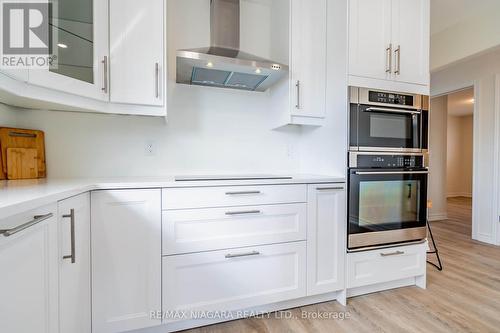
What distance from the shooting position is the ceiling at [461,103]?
4938 mm

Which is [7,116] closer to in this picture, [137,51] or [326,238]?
[137,51]

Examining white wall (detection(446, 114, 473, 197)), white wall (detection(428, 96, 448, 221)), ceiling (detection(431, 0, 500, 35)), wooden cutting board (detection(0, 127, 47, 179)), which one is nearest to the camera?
wooden cutting board (detection(0, 127, 47, 179))

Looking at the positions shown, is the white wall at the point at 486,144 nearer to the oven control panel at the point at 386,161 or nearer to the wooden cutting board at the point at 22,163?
the oven control panel at the point at 386,161

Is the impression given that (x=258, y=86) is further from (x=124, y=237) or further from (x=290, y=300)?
(x=290, y=300)

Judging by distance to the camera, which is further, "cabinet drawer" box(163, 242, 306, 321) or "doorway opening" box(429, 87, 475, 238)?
"doorway opening" box(429, 87, 475, 238)

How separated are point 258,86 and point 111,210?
4.75 feet

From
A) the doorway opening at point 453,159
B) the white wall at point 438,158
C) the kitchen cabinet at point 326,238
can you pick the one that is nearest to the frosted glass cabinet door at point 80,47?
the kitchen cabinet at point 326,238

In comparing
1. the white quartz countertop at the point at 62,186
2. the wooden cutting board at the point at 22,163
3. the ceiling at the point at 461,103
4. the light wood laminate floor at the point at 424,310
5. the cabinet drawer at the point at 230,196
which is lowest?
the light wood laminate floor at the point at 424,310

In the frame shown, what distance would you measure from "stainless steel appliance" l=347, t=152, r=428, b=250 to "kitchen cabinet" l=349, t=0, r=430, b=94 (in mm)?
564

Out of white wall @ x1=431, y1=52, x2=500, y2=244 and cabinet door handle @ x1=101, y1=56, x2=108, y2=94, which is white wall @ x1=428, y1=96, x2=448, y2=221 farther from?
cabinet door handle @ x1=101, y1=56, x2=108, y2=94

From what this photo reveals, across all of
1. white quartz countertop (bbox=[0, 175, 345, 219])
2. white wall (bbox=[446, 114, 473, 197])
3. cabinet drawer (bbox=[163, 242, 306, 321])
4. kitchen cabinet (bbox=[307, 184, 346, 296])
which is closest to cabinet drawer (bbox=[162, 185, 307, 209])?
white quartz countertop (bbox=[0, 175, 345, 219])

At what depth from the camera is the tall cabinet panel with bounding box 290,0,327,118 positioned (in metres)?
1.90

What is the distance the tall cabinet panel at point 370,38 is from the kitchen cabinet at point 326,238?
90 cm

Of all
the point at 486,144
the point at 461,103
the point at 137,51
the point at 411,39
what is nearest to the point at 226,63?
the point at 137,51
